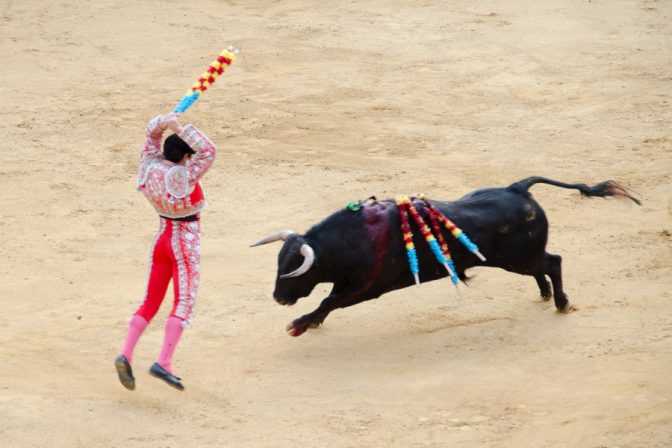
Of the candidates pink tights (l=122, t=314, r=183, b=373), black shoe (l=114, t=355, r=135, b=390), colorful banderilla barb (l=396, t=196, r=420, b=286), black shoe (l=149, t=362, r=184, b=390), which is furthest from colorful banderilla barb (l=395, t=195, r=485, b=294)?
black shoe (l=114, t=355, r=135, b=390)

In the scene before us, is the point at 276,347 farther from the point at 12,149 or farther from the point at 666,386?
the point at 12,149

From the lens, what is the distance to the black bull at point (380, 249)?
8.74m

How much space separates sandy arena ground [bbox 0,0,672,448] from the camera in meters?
7.77

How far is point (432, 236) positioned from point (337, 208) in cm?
272

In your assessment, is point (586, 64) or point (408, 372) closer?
point (408, 372)

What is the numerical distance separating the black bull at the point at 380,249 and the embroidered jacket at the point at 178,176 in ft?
3.61

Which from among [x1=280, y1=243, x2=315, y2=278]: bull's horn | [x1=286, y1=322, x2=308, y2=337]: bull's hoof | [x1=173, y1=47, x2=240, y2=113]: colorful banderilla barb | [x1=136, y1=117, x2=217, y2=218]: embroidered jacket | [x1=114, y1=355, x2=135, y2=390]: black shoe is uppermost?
[x1=173, y1=47, x2=240, y2=113]: colorful banderilla barb

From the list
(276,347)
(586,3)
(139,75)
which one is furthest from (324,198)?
(586,3)

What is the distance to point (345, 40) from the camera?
16.7m

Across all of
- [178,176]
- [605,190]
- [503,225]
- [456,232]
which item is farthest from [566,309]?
[178,176]

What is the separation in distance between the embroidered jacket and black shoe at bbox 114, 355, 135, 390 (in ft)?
3.03

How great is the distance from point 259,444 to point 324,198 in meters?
4.59

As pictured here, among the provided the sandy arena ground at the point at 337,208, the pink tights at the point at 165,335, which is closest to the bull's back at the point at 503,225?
the sandy arena ground at the point at 337,208

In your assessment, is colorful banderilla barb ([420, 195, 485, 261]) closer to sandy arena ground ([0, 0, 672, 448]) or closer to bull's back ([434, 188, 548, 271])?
bull's back ([434, 188, 548, 271])
